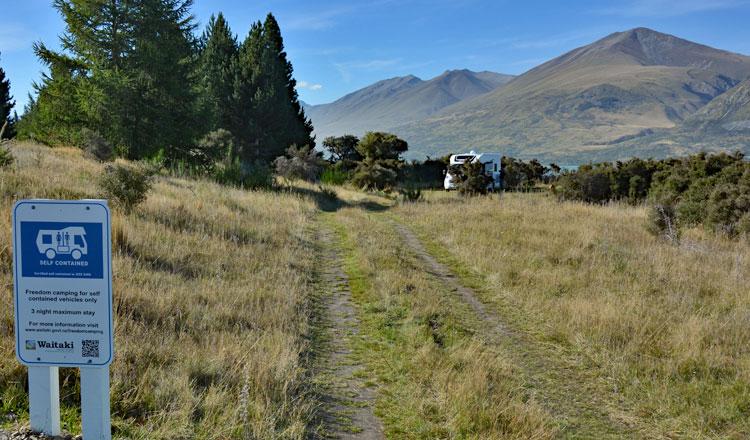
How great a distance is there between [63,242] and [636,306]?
6.52m

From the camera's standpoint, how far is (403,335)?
575cm

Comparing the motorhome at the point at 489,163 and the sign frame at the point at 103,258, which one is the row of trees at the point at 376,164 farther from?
the sign frame at the point at 103,258

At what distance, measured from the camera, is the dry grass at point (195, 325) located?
3.49 meters

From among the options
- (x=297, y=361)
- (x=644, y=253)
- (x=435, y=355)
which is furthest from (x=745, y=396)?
(x=644, y=253)

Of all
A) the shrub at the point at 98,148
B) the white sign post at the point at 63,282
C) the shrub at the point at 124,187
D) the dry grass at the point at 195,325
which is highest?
the shrub at the point at 98,148

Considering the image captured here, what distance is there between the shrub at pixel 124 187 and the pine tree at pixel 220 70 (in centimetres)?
2046

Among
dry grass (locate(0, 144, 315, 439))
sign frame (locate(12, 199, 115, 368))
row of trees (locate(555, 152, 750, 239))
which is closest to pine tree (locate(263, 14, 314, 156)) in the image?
row of trees (locate(555, 152, 750, 239))

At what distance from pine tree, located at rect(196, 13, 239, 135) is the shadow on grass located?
1102cm

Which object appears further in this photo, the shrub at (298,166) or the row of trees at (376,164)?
the row of trees at (376,164)

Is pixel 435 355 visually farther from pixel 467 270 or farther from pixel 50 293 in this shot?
pixel 467 270

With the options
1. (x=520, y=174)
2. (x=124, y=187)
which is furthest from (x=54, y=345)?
(x=520, y=174)

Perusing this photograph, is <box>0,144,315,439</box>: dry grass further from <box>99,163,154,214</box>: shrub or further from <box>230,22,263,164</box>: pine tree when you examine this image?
<box>230,22,263,164</box>: pine tree

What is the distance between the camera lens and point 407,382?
15.1 ft

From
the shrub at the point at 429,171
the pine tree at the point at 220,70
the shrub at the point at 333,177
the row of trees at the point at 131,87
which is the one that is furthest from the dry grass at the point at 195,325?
the shrub at the point at 429,171
